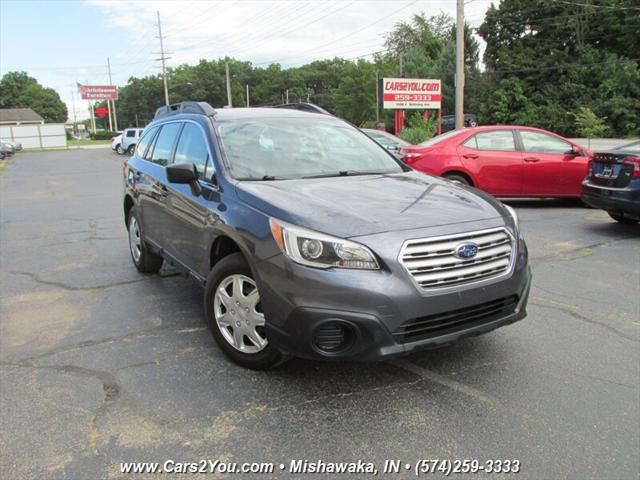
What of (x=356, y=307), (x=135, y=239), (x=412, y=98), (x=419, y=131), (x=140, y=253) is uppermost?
(x=412, y=98)

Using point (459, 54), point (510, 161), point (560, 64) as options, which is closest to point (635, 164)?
point (510, 161)

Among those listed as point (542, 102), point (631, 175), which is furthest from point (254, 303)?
point (542, 102)

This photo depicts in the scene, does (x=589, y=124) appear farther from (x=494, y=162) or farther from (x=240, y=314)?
(x=240, y=314)

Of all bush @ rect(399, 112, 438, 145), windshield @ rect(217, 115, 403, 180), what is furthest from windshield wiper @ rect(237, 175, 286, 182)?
bush @ rect(399, 112, 438, 145)

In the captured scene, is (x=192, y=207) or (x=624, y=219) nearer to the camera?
(x=192, y=207)

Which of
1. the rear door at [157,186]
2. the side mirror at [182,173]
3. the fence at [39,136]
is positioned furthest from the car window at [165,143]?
the fence at [39,136]

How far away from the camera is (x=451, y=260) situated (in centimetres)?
302

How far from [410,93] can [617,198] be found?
18.8m

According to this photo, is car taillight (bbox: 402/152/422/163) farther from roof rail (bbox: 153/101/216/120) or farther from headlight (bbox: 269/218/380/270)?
headlight (bbox: 269/218/380/270)

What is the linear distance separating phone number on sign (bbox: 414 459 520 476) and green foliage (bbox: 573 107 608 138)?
41041 mm

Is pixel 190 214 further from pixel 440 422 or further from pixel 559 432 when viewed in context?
pixel 559 432

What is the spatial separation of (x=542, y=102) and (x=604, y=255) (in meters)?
42.3

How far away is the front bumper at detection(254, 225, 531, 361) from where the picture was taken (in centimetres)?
285

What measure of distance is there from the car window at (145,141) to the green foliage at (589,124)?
39.1m
